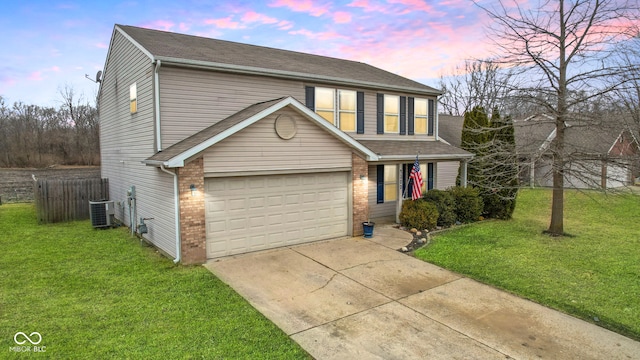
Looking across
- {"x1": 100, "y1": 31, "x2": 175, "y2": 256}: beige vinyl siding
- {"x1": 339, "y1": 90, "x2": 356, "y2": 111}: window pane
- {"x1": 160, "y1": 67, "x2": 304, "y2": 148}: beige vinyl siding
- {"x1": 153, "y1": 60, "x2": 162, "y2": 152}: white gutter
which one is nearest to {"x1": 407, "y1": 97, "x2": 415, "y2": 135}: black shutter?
{"x1": 339, "y1": 90, "x2": 356, "y2": 111}: window pane

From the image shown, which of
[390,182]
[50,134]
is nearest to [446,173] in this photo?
[390,182]

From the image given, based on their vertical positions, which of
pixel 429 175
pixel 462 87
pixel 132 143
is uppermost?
pixel 462 87

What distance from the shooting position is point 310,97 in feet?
40.5

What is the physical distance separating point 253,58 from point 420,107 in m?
7.44

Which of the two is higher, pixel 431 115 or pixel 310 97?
pixel 310 97

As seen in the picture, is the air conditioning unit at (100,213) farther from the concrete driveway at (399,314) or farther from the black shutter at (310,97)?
the black shutter at (310,97)

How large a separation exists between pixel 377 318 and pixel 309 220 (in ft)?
16.6

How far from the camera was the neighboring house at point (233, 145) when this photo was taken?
8.88m

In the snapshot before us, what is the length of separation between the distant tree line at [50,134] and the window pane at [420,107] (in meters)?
35.0

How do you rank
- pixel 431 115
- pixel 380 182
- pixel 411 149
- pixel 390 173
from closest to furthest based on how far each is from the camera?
pixel 411 149, pixel 380 182, pixel 390 173, pixel 431 115

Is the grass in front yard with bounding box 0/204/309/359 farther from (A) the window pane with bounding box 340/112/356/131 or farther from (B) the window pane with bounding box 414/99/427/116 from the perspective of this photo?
(B) the window pane with bounding box 414/99/427/116

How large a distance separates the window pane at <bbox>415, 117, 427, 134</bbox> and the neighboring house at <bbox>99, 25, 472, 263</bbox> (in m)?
1.91

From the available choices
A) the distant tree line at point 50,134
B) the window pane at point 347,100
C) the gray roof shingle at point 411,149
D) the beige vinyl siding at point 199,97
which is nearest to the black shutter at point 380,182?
the gray roof shingle at point 411,149

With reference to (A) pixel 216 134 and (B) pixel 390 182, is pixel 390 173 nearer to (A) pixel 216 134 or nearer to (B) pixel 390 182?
(B) pixel 390 182
